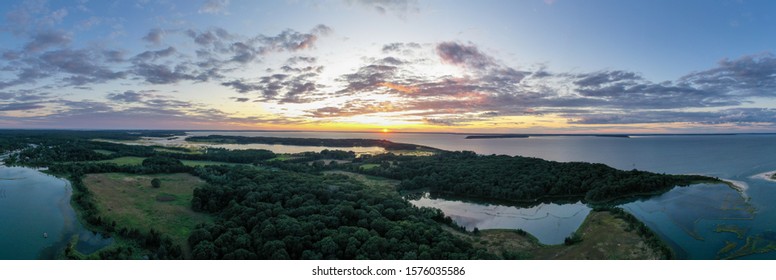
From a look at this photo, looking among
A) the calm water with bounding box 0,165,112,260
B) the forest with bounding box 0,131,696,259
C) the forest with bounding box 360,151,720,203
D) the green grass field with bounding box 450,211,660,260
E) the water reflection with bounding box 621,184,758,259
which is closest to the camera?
the forest with bounding box 0,131,696,259

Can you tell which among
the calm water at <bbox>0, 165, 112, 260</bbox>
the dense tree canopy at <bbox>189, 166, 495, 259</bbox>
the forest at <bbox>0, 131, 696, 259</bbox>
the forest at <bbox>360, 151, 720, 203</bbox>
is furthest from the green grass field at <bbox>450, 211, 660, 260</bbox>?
Result: the calm water at <bbox>0, 165, 112, 260</bbox>

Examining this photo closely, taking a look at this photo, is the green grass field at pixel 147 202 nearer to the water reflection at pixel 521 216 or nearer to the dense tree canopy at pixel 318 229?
the dense tree canopy at pixel 318 229

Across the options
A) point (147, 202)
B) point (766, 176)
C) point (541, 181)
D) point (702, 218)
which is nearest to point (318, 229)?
point (147, 202)

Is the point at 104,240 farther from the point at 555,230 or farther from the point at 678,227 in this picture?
the point at 678,227

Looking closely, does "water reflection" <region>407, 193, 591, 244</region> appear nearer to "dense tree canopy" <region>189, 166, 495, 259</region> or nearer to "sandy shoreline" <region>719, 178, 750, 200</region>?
"dense tree canopy" <region>189, 166, 495, 259</region>

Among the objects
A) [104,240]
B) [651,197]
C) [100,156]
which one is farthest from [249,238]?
[100,156]

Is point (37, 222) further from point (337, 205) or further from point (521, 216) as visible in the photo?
point (521, 216)

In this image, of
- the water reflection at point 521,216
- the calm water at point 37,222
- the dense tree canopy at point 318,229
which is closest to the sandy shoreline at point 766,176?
the water reflection at point 521,216
